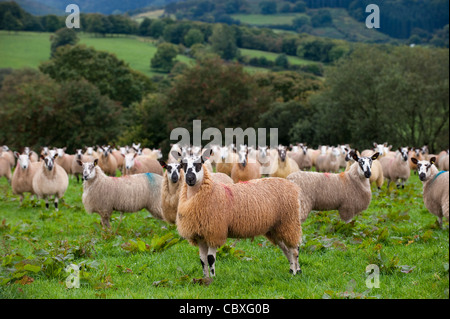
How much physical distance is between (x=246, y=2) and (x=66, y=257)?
116 meters

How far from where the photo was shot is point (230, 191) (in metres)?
6.95

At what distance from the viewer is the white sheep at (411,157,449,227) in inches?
364

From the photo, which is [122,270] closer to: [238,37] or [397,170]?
[397,170]

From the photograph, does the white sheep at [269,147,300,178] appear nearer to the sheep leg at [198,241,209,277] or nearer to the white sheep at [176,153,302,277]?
the white sheep at [176,153,302,277]

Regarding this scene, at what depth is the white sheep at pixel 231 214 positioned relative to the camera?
6520 mm

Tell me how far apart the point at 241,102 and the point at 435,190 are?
38670mm

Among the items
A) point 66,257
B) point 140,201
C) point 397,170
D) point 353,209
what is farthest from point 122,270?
point 397,170

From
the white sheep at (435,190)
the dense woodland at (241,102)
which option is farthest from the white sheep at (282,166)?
the dense woodland at (241,102)

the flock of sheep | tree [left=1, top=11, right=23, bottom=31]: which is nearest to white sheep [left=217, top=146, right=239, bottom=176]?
the flock of sheep

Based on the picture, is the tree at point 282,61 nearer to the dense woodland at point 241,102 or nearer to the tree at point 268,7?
the dense woodland at point 241,102

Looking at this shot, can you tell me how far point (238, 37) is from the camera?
96750 mm

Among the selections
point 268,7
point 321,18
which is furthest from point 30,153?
point 268,7

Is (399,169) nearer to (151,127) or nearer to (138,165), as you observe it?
(138,165)

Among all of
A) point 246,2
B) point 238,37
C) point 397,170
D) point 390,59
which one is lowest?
point 397,170
